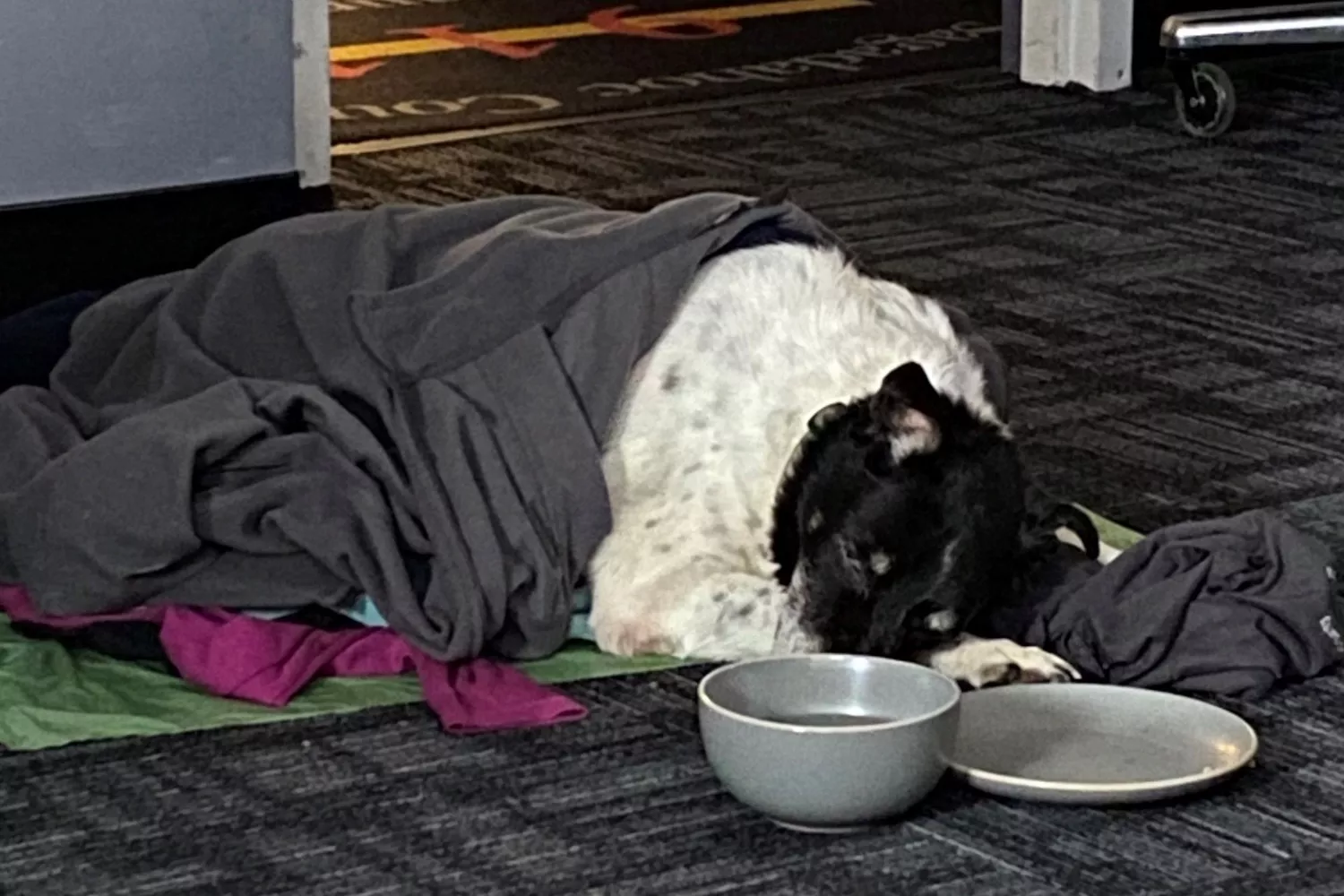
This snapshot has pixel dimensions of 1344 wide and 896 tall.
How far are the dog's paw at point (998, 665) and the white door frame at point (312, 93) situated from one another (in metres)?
2.57

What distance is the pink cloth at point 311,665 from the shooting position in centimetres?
247

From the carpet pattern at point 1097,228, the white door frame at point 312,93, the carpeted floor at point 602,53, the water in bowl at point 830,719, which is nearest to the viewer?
the water in bowl at point 830,719

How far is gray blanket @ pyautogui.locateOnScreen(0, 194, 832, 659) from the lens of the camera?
2613mm

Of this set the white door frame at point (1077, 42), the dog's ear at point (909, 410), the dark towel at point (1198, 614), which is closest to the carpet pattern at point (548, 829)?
the dark towel at point (1198, 614)

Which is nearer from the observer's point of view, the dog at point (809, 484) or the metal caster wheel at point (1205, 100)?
the dog at point (809, 484)

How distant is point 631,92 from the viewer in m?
5.91

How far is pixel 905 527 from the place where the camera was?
2537 millimetres

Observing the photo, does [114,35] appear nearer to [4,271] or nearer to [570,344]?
[4,271]

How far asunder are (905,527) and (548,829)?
21.6 inches

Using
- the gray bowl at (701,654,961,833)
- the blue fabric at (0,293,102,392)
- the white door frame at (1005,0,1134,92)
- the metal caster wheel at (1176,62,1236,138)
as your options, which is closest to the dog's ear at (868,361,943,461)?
the gray bowl at (701,654,961,833)

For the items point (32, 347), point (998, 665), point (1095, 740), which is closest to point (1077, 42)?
point (32, 347)

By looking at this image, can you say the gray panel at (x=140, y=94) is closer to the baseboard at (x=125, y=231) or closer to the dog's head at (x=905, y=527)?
the baseboard at (x=125, y=231)

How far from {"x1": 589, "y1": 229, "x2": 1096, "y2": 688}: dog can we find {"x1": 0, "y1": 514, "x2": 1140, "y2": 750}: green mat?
9 centimetres

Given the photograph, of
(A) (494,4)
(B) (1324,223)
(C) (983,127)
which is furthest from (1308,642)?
(A) (494,4)
